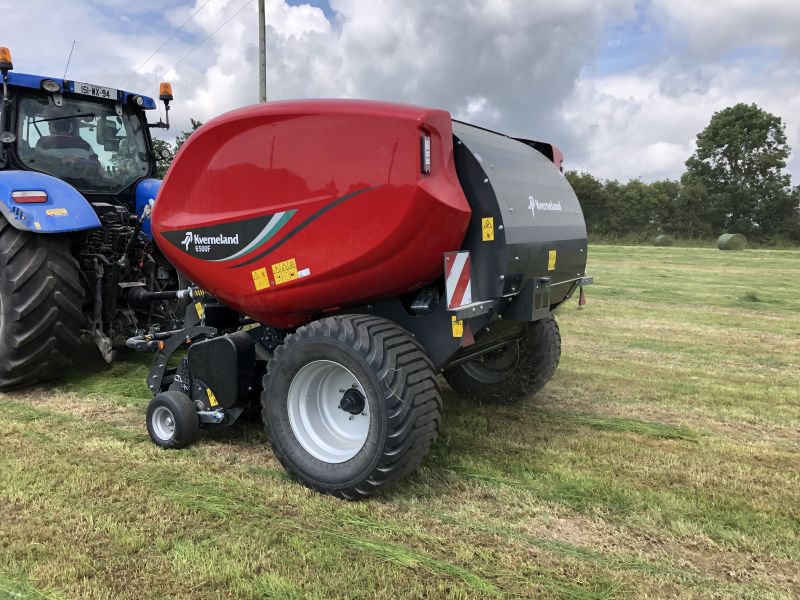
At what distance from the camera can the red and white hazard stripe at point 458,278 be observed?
2920 millimetres

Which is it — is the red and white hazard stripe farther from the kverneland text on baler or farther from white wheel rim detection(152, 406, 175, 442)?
white wheel rim detection(152, 406, 175, 442)

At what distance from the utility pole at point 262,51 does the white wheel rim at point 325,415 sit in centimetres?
1180

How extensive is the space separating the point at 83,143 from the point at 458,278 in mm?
3971

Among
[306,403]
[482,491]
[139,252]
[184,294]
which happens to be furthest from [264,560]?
[139,252]

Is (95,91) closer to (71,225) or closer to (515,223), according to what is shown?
(71,225)

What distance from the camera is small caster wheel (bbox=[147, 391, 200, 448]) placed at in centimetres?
350

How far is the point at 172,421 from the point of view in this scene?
3.57 metres

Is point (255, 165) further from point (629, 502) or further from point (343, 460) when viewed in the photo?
point (629, 502)

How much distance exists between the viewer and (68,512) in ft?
9.11

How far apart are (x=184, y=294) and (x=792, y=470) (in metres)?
3.71

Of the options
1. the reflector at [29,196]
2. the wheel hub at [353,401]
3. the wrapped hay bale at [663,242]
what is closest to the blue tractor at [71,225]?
the reflector at [29,196]

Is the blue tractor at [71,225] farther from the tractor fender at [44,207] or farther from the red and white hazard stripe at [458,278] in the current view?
the red and white hazard stripe at [458,278]

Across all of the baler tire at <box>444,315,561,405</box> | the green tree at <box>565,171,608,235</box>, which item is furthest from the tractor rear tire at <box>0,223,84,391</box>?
the green tree at <box>565,171,608,235</box>

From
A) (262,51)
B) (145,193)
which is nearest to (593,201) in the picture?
(262,51)
